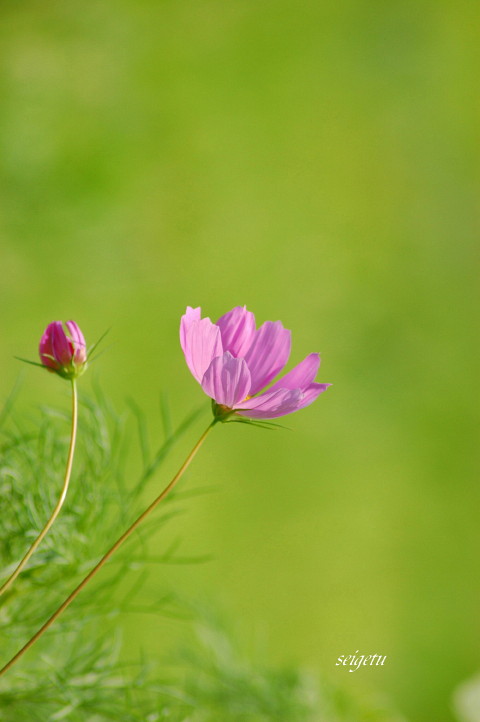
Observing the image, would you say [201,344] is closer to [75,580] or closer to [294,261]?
[75,580]

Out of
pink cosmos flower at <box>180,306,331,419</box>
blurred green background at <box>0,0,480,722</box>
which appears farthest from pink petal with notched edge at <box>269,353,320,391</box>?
blurred green background at <box>0,0,480,722</box>

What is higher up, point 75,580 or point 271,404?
point 271,404

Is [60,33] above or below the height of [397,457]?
above

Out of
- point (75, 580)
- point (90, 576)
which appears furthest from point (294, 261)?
point (90, 576)

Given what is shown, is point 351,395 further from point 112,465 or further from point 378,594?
point 112,465

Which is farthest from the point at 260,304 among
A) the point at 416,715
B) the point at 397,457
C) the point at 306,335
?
the point at 416,715

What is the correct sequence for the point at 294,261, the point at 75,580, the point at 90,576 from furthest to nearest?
the point at 294,261, the point at 75,580, the point at 90,576

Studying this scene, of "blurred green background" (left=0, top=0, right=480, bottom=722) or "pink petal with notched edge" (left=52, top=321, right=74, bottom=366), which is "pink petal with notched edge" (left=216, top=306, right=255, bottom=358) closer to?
"pink petal with notched edge" (left=52, top=321, right=74, bottom=366)
